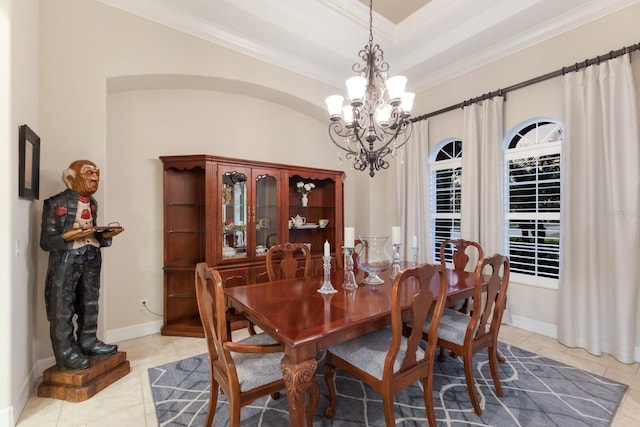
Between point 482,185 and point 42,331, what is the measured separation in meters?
4.46

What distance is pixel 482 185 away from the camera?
3471 mm

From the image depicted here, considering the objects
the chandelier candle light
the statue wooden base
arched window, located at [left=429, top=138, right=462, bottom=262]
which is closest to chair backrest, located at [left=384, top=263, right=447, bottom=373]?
the chandelier candle light

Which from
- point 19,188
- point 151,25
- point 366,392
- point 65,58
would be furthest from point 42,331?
point 151,25

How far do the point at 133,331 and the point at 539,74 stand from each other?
514 centimetres

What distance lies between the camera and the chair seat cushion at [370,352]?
1.59m

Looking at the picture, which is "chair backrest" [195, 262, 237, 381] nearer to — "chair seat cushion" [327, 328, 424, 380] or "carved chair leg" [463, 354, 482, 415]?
"chair seat cushion" [327, 328, 424, 380]

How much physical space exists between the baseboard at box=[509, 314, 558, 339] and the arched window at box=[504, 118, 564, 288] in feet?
1.37

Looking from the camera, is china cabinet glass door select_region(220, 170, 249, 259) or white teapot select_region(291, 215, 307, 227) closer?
china cabinet glass door select_region(220, 170, 249, 259)

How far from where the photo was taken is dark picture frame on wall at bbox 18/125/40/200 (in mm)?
1918

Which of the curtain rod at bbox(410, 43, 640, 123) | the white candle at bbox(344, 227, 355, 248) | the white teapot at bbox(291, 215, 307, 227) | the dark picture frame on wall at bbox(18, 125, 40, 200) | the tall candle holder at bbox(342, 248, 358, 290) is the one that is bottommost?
the tall candle holder at bbox(342, 248, 358, 290)

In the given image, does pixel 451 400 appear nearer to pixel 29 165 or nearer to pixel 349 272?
pixel 349 272

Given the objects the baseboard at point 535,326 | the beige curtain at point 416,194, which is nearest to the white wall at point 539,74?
the baseboard at point 535,326

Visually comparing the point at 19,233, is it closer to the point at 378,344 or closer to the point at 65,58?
the point at 65,58

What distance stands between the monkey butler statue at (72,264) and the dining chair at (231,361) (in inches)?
46.5
